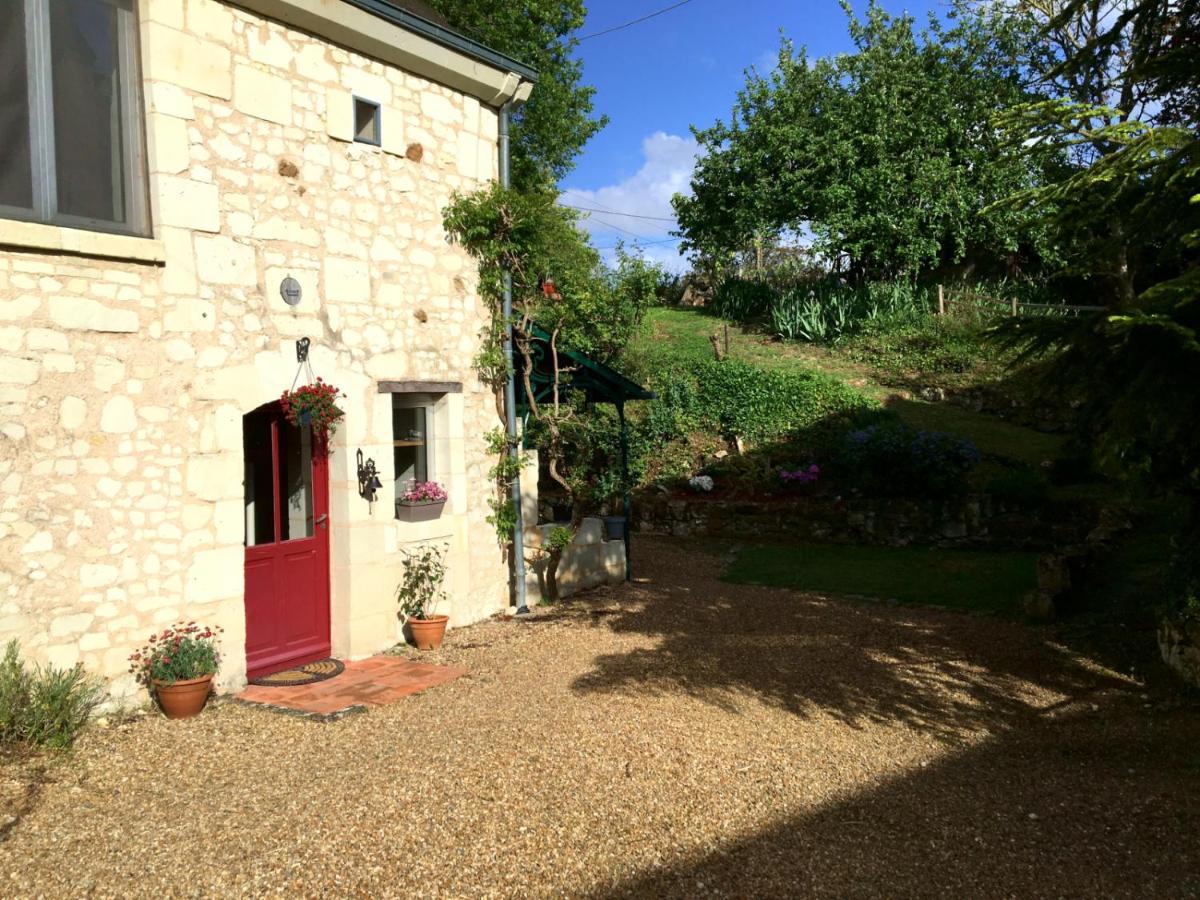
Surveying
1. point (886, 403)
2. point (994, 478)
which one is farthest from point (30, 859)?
point (886, 403)

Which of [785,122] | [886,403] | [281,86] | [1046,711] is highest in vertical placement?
[785,122]

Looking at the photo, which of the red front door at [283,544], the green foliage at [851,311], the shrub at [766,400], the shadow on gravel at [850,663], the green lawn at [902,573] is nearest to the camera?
the shadow on gravel at [850,663]

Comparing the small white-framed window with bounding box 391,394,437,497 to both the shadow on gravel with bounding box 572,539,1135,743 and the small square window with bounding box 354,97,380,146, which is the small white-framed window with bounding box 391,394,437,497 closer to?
the small square window with bounding box 354,97,380,146

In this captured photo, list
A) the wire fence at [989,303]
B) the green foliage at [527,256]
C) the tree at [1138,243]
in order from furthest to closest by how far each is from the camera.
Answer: the wire fence at [989,303]
the green foliage at [527,256]
the tree at [1138,243]

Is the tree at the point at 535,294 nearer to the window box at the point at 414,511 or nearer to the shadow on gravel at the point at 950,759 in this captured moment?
the window box at the point at 414,511

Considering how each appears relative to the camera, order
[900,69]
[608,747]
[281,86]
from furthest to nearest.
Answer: [900,69] → [281,86] → [608,747]

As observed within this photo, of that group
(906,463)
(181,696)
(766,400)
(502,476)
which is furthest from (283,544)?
(766,400)

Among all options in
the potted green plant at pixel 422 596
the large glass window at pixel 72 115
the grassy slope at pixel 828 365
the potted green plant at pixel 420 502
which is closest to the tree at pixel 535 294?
the potted green plant at pixel 420 502

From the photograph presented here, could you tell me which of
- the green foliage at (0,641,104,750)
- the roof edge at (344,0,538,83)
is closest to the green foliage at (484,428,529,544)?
the roof edge at (344,0,538,83)

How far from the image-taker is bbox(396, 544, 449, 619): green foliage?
7.33 meters

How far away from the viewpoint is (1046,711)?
18.4 feet

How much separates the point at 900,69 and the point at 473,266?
17407 millimetres

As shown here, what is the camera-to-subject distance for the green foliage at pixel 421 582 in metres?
7.33

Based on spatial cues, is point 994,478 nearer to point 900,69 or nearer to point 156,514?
point 156,514
